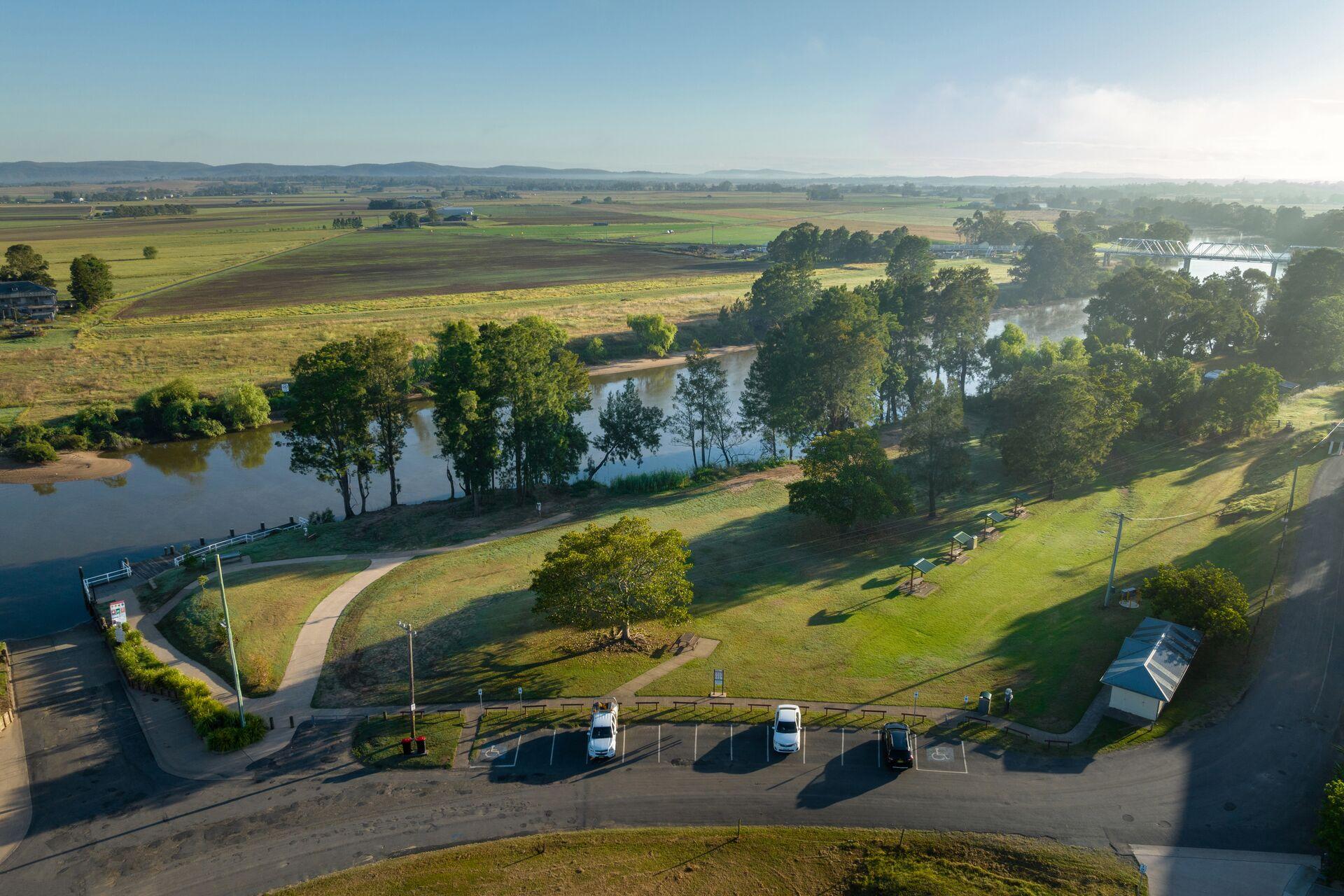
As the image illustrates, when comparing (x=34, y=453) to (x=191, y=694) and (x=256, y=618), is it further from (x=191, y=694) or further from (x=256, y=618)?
(x=191, y=694)

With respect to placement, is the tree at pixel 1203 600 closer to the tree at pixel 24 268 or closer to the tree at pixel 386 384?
the tree at pixel 386 384

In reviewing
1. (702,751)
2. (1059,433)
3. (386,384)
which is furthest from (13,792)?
(1059,433)

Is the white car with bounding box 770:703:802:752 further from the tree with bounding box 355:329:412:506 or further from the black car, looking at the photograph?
the tree with bounding box 355:329:412:506

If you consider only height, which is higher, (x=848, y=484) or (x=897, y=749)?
(x=848, y=484)

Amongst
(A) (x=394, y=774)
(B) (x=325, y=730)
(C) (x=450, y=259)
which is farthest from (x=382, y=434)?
(C) (x=450, y=259)

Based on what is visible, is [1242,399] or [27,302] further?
[27,302]

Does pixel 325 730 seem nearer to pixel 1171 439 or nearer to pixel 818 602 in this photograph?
pixel 818 602
